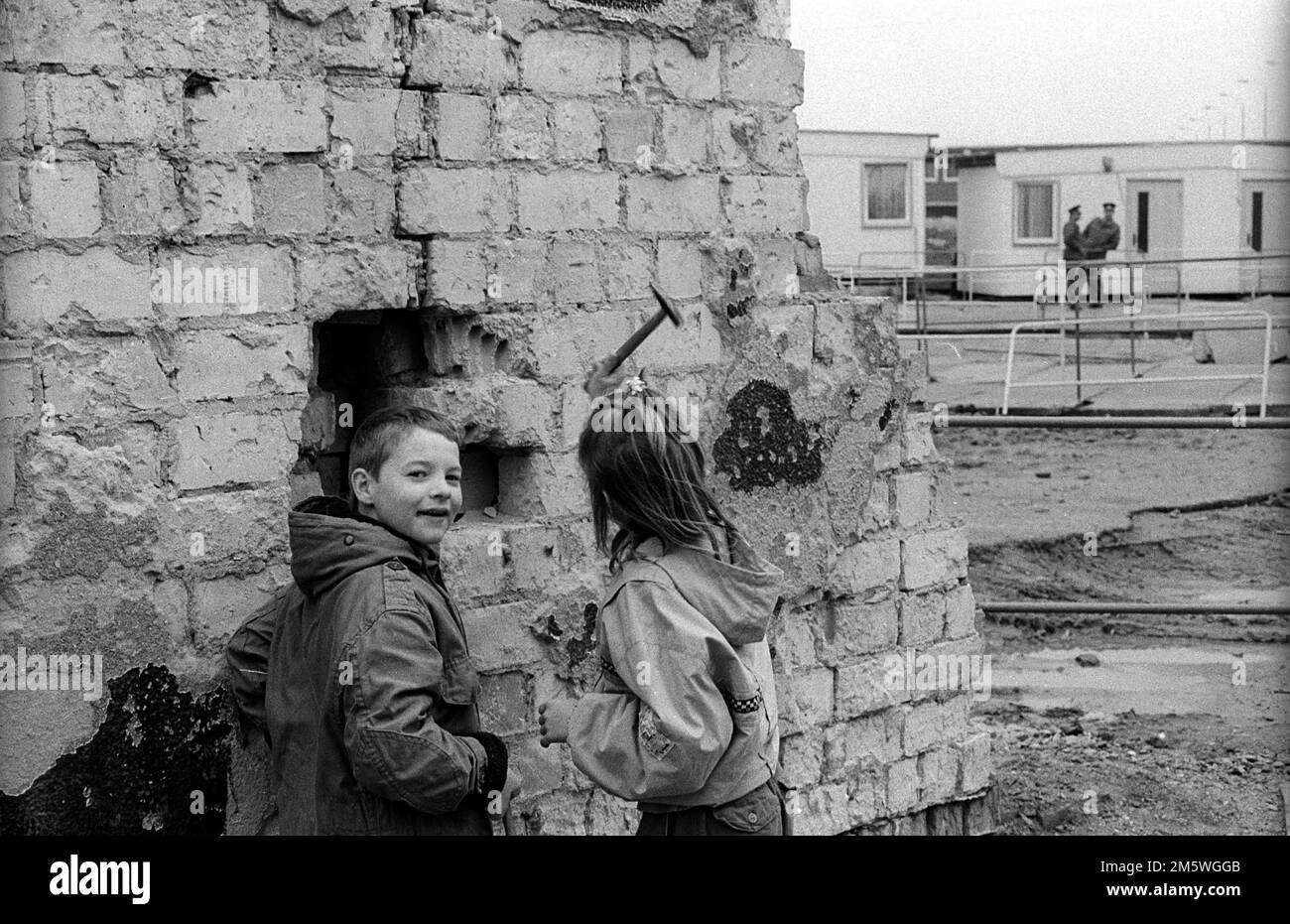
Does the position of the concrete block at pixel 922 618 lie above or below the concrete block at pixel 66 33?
below

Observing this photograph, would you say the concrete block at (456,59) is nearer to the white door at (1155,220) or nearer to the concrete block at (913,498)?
the concrete block at (913,498)

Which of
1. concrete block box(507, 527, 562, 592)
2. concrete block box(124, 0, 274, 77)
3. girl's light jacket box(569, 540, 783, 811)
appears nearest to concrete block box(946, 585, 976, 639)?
concrete block box(507, 527, 562, 592)

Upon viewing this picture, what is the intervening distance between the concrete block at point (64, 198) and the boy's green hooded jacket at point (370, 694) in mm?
868

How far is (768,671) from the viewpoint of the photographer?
382 centimetres

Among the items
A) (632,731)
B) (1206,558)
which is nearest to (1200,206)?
(1206,558)

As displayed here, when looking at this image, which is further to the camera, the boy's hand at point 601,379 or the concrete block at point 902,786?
the concrete block at point 902,786

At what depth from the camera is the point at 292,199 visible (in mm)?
4449

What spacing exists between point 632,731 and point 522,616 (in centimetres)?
153

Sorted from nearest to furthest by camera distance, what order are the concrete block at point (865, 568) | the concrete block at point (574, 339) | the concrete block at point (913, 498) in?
the concrete block at point (574, 339), the concrete block at point (865, 568), the concrete block at point (913, 498)

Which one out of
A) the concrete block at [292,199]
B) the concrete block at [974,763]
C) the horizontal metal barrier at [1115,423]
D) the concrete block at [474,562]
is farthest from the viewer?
the horizontal metal barrier at [1115,423]

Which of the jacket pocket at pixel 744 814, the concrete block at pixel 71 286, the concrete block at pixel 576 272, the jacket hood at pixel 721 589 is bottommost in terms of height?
the jacket pocket at pixel 744 814

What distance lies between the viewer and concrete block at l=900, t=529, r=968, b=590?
622 centimetres

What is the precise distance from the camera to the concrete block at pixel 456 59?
4.70 m

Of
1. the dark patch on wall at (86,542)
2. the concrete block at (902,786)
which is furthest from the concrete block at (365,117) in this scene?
the concrete block at (902,786)
